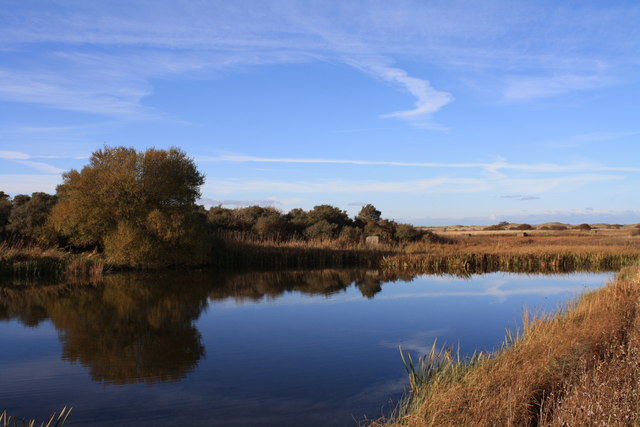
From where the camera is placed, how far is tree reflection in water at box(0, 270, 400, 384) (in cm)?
819

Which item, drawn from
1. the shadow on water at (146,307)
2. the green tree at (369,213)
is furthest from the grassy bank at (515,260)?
the green tree at (369,213)

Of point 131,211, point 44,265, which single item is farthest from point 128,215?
point 44,265

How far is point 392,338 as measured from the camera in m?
9.87

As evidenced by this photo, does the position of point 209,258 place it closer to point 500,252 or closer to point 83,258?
point 83,258

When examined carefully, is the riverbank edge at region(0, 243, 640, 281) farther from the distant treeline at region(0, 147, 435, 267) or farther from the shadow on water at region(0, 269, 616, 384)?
the shadow on water at region(0, 269, 616, 384)

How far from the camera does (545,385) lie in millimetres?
5266

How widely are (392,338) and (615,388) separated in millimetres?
5576

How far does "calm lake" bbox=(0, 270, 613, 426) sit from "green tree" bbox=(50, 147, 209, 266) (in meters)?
3.22

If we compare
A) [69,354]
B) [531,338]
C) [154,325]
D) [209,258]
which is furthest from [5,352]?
[209,258]

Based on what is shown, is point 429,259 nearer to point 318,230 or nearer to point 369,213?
point 318,230

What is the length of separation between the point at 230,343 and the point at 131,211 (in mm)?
13781

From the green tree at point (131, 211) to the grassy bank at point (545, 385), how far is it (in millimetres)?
16456

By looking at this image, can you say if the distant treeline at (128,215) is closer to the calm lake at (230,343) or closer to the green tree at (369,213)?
the calm lake at (230,343)

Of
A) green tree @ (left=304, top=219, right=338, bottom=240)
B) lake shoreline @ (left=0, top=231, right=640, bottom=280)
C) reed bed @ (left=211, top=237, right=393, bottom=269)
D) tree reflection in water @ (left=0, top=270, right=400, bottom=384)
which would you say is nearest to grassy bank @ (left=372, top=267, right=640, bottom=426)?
tree reflection in water @ (left=0, top=270, right=400, bottom=384)
